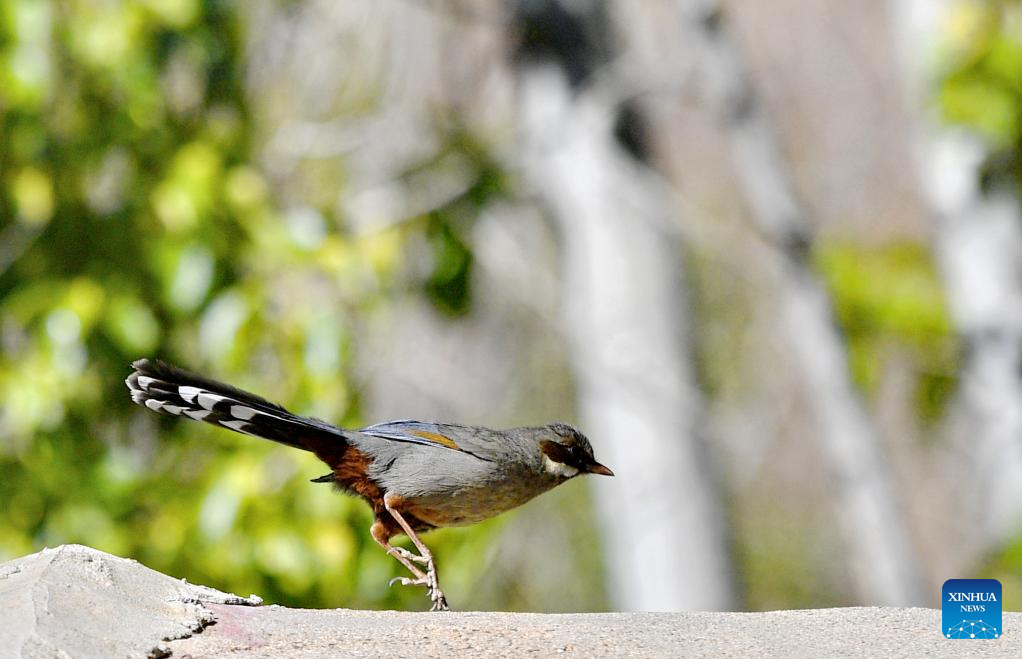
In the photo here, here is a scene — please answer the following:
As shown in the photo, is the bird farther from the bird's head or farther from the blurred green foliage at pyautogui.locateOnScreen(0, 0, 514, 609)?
the blurred green foliage at pyautogui.locateOnScreen(0, 0, 514, 609)

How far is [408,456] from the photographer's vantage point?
12.8 feet

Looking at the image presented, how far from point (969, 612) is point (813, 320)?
3.43 metres

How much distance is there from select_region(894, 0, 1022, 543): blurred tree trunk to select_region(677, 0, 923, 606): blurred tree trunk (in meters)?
0.77

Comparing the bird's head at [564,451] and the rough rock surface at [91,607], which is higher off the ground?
the bird's head at [564,451]

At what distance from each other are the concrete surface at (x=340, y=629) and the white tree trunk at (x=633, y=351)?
4.58 metres

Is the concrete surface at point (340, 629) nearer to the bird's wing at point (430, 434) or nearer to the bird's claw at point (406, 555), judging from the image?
the bird's claw at point (406, 555)

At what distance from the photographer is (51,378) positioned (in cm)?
549

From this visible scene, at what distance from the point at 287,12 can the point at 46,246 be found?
2.55 meters

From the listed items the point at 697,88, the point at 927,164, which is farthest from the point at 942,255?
the point at 697,88

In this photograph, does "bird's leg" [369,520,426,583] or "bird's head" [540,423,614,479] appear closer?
"bird's leg" [369,520,426,583]

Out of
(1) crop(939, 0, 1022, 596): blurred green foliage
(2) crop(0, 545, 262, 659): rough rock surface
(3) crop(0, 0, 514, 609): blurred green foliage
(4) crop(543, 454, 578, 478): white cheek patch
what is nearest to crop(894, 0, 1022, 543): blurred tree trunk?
(1) crop(939, 0, 1022, 596): blurred green foliage

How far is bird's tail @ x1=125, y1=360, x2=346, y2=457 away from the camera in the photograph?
3.67 metres

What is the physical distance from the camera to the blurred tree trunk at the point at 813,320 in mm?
6562

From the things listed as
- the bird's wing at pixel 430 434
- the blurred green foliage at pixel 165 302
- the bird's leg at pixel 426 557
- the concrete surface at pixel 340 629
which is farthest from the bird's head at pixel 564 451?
the blurred green foliage at pixel 165 302
